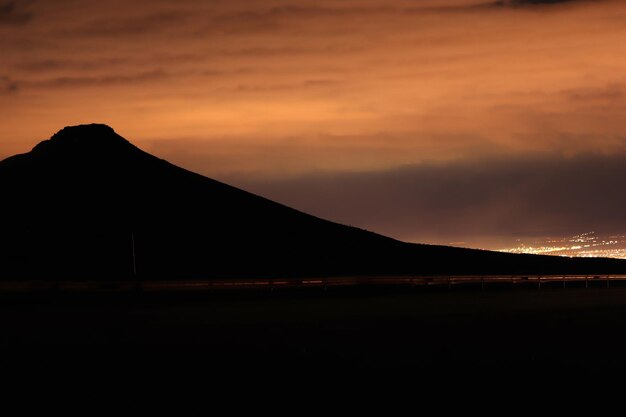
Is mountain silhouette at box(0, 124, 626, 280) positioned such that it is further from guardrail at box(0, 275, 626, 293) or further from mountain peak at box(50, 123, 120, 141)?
guardrail at box(0, 275, 626, 293)

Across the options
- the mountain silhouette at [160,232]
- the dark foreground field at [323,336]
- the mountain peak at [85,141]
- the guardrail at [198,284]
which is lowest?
the dark foreground field at [323,336]

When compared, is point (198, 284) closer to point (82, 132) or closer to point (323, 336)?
point (323, 336)

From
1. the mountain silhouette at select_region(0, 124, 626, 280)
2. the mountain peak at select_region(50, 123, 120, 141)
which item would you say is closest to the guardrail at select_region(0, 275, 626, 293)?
the mountain silhouette at select_region(0, 124, 626, 280)

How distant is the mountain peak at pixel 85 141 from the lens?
184 m

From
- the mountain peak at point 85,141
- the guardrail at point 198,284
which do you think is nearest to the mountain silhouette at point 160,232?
the mountain peak at point 85,141

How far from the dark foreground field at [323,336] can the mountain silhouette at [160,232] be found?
58.0 meters

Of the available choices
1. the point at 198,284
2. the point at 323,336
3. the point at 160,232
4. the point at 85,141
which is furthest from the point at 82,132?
the point at 323,336

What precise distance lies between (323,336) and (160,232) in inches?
4429

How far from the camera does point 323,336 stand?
29.8 m

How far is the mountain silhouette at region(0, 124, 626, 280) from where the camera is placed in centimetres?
11812

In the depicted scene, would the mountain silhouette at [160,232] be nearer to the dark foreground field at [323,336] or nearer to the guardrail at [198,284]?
the guardrail at [198,284]

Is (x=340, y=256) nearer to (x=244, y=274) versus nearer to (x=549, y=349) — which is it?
(x=244, y=274)

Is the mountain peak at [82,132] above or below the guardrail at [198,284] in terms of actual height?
above

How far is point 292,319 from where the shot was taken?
123 feet
